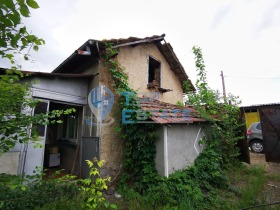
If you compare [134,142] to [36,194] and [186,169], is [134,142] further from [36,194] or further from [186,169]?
[36,194]

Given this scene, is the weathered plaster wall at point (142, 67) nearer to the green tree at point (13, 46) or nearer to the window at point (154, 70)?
the window at point (154, 70)

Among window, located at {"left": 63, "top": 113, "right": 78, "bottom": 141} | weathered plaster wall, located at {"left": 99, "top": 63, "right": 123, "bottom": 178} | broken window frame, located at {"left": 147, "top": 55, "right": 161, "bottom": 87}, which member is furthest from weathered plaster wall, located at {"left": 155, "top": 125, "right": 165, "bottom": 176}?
broken window frame, located at {"left": 147, "top": 55, "right": 161, "bottom": 87}

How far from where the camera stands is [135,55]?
6.94m

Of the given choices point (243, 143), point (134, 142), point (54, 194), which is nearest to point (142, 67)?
point (134, 142)

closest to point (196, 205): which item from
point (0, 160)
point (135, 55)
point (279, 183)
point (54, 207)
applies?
point (54, 207)

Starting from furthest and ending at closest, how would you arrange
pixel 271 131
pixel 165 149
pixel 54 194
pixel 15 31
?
pixel 271 131 < pixel 165 149 < pixel 54 194 < pixel 15 31

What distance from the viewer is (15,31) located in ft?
4.21

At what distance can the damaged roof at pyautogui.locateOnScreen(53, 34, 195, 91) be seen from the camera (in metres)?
5.44

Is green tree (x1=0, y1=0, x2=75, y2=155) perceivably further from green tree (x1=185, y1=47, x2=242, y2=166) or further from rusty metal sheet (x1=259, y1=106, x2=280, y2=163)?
rusty metal sheet (x1=259, y1=106, x2=280, y2=163)

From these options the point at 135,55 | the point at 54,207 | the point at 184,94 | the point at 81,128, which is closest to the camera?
the point at 54,207

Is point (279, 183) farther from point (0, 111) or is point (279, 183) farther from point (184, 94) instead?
point (0, 111)

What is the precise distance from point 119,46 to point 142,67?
1.57 meters

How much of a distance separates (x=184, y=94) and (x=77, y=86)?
642 cm

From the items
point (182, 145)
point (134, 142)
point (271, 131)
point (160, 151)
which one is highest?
point (271, 131)
